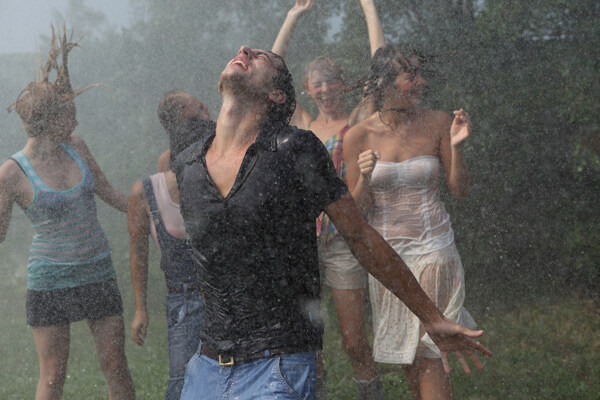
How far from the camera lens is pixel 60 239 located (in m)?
3.23

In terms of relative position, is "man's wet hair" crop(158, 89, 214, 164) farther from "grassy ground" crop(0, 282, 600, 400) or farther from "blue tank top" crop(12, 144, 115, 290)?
"grassy ground" crop(0, 282, 600, 400)

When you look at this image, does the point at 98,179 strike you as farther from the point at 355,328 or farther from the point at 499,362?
the point at 499,362

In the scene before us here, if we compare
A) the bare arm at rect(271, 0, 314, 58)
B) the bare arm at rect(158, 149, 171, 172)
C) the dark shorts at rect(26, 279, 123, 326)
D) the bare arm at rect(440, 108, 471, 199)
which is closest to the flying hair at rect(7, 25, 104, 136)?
the bare arm at rect(158, 149, 171, 172)

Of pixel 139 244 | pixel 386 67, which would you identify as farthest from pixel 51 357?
pixel 386 67

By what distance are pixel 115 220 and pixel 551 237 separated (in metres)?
4.56

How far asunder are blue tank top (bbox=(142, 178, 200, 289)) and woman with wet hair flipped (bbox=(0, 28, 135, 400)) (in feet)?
1.67

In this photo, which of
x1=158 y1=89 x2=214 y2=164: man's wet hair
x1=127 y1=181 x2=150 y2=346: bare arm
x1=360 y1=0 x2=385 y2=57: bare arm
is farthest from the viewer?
x1=360 y1=0 x2=385 y2=57: bare arm

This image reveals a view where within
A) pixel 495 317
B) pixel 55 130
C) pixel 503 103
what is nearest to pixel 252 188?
pixel 55 130

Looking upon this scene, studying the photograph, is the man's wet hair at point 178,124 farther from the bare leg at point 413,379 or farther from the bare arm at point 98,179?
the bare leg at point 413,379

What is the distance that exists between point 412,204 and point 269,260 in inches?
54.4

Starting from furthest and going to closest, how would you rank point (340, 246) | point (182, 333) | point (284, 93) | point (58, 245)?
point (340, 246) → point (58, 245) → point (182, 333) → point (284, 93)

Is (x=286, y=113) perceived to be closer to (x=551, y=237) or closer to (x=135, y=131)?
(x=551, y=237)

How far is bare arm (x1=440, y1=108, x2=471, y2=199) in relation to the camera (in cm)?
290

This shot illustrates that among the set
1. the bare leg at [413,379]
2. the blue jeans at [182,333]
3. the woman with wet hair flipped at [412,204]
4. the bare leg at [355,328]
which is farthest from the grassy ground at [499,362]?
the blue jeans at [182,333]
